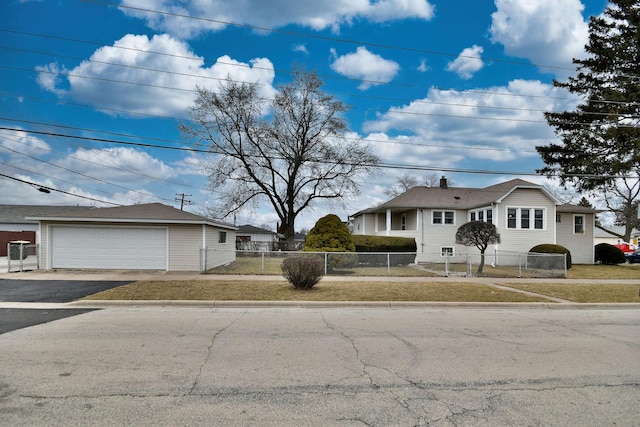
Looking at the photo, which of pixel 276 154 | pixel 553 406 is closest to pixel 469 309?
pixel 553 406

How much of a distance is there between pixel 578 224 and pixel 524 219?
576 cm

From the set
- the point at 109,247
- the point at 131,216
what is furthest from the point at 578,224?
the point at 109,247

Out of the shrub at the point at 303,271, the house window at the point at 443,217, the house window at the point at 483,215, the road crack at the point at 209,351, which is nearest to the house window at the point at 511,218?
the house window at the point at 483,215

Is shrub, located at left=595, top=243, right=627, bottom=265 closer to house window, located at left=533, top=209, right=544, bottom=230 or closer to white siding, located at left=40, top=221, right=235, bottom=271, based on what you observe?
house window, located at left=533, top=209, right=544, bottom=230

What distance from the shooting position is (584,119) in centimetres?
2861

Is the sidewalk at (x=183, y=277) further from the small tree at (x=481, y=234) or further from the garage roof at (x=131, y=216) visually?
the garage roof at (x=131, y=216)

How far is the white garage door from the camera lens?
19391 millimetres

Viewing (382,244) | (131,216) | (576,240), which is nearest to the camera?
(131,216)

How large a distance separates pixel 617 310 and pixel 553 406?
30.5ft

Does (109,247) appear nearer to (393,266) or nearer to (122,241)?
(122,241)

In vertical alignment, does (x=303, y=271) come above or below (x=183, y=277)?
above

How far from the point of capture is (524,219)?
2633 centimetres

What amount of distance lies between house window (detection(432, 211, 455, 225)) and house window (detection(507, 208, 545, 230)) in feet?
13.0

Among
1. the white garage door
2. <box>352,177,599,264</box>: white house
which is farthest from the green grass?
<box>352,177,599,264</box>: white house
